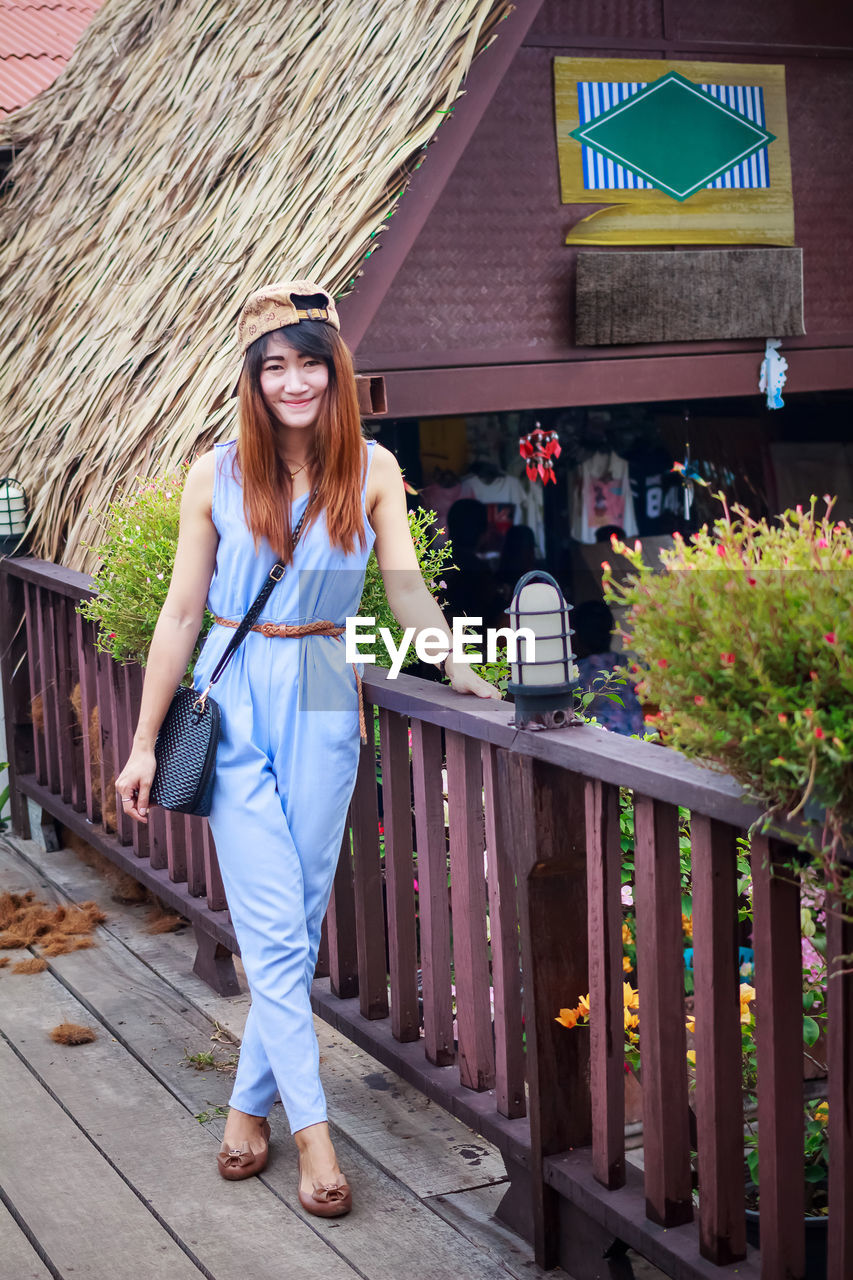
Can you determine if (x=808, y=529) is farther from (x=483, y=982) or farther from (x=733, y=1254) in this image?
(x=483, y=982)

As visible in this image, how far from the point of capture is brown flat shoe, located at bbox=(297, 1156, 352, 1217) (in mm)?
2863

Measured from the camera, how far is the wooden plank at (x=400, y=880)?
321 cm

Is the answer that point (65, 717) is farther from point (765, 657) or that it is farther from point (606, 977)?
point (765, 657)

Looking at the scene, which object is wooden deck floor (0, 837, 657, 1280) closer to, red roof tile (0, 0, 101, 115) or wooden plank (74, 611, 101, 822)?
wooden plank (74, 611, 101, 822)

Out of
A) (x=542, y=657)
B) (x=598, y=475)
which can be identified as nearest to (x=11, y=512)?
(x=598, y=475)

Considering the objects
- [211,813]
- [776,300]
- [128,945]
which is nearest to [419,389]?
[776,300]

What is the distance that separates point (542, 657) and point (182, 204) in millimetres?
3968

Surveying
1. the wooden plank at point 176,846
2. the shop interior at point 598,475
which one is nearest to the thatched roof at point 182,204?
the wooden plank at point 176,846

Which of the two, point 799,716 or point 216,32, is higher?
point 216,32

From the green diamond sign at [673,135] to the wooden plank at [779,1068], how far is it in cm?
397

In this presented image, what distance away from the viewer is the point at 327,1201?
2863 mm

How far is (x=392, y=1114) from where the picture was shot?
3406mm

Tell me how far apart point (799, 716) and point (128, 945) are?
132 inches

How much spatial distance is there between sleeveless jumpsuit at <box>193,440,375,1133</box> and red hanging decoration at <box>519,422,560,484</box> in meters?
3.62
